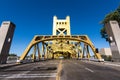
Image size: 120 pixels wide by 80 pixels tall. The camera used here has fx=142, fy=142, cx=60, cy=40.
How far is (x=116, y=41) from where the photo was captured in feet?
80.6

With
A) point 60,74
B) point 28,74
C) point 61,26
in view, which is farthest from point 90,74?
point 61,26

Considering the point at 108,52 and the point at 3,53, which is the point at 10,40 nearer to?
the point at 3,53

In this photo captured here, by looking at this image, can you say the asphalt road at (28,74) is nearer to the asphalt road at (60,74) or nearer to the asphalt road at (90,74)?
the asphalt road at (60,74)

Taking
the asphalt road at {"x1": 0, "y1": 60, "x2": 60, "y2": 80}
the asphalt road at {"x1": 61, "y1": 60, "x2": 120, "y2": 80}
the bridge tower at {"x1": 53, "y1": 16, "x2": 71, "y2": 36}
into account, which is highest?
the bridge tower at {"x1": 53, "y1": 16, "x2": 71, "y2": 36}

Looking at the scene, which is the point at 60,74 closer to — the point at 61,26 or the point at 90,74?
the point at 90,74

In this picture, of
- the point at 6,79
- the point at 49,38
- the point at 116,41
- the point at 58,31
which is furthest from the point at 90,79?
the point at 58,31

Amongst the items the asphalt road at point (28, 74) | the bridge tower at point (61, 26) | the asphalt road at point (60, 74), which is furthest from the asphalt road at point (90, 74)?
the bridge tower at point (61, 26)

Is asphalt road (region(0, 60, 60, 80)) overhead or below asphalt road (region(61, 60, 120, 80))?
overhead

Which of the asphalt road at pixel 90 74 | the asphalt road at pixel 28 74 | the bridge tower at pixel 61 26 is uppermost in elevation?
the bridge tower at pixel 61 26

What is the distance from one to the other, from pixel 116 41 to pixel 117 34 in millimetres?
1485

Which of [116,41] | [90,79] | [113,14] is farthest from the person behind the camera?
[113,14]

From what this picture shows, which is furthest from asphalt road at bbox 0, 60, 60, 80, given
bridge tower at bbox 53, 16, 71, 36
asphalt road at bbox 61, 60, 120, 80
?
bridge tower at bbox 53, 16, 71, 36

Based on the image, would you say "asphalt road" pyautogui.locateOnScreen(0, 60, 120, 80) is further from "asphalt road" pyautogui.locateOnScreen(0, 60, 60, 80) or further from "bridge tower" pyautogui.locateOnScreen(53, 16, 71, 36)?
"bridge tower" pyautogui.locateOnScreen(53, 16, 71, 36)

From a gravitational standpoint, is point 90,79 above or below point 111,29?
below
